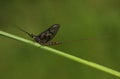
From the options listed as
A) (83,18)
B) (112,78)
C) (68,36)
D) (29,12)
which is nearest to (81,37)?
(68,36)

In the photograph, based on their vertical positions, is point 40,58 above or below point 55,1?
below

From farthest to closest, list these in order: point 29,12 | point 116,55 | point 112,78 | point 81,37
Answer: point 29,12, point 81,37, point 116,55, point 112,78

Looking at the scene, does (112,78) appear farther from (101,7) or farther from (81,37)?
(101,7)

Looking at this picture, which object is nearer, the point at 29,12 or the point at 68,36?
the point at 68,36

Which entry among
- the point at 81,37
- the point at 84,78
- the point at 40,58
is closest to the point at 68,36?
the point at 81,37


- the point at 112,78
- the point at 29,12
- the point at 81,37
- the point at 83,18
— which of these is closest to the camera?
the point at 112,78

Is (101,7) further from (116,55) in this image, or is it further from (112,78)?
(112,78)
